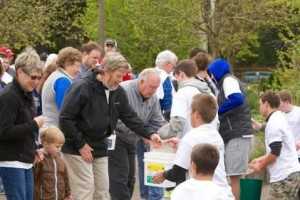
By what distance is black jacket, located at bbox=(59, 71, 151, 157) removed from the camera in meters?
8.77

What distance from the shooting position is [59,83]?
9.43 m

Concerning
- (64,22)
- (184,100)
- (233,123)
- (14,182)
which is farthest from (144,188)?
(64,22)

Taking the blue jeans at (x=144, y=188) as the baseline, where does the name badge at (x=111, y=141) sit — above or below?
above

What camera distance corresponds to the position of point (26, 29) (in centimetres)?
3072

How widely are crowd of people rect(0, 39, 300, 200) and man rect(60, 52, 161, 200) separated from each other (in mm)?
10

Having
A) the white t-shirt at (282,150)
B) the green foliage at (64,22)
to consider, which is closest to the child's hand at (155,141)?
the white t-shirt at (282,150)

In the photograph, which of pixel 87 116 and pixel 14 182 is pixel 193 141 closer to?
pixel 87 116

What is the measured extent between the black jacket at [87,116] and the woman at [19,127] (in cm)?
62

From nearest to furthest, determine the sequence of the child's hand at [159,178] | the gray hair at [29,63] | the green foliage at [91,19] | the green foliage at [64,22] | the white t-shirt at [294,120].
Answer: the child's hand at [159,178] < the gray hair at [29,63] < the white t-shirt at [294,120] < the green foliage at [64,22] < the green foliage at [91,19]

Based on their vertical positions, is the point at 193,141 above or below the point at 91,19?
Answer: below

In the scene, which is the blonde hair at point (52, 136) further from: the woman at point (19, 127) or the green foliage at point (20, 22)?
the green foliage at point (20, 22)

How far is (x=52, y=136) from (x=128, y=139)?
5.93ft

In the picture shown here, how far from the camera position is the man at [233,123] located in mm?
10453

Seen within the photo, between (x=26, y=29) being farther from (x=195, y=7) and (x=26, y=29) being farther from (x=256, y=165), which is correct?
(x=256, y=165)
